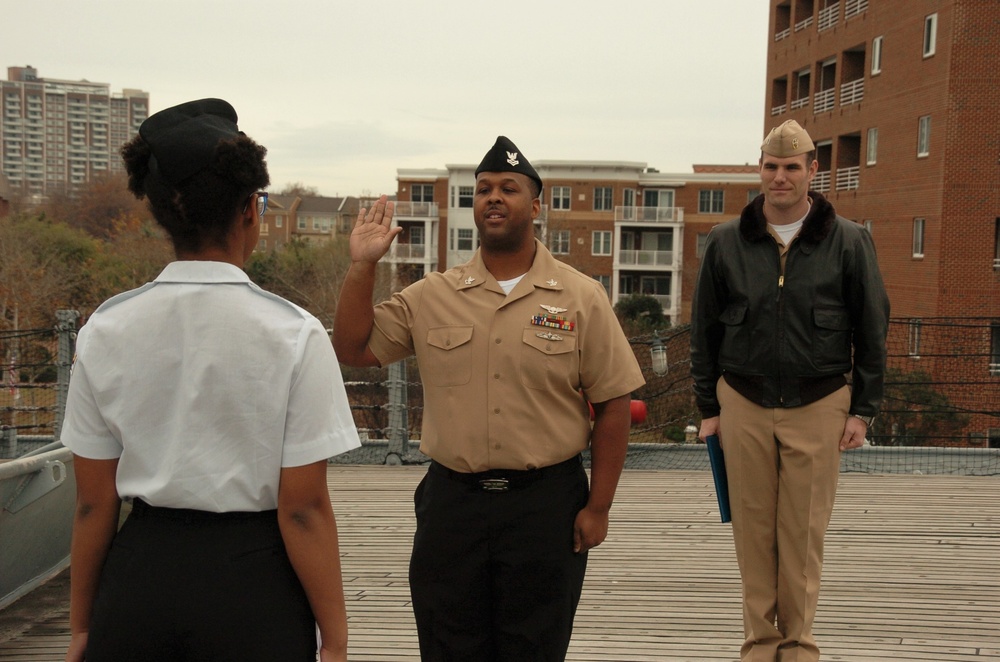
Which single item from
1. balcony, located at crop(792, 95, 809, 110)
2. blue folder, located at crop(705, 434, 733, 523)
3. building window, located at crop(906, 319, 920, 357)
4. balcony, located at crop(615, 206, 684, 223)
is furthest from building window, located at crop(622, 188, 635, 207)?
blue folder, located at crop(705, 434, 733, 523)

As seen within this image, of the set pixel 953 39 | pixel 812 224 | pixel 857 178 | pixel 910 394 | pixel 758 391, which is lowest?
pixel 910 394

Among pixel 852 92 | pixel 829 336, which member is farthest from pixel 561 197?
pixel 829 336

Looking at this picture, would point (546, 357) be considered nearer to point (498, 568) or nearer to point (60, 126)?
point (498, 568)

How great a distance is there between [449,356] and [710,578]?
2.52 meters

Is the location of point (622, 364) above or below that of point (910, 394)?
above

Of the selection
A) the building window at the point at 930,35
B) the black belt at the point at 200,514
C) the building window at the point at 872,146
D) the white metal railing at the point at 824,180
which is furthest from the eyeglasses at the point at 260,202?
the white metal railing at the point at 824,180

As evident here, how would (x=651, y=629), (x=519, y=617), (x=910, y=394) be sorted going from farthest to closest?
(x=910, y=394)
(x=651, y=629)
(x=519, y=617)

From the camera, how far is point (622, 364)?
297cm

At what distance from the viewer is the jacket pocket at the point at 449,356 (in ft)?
9.68

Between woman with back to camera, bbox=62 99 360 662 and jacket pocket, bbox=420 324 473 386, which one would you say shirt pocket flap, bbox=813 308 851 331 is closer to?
jacket pocket, bbox=420 324 473 386

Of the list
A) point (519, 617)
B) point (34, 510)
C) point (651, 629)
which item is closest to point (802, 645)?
point (651, 629)

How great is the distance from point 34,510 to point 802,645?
2958 millimetres

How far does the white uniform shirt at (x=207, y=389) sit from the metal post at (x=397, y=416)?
5.71 metres

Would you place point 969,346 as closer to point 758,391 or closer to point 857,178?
point 857,178
